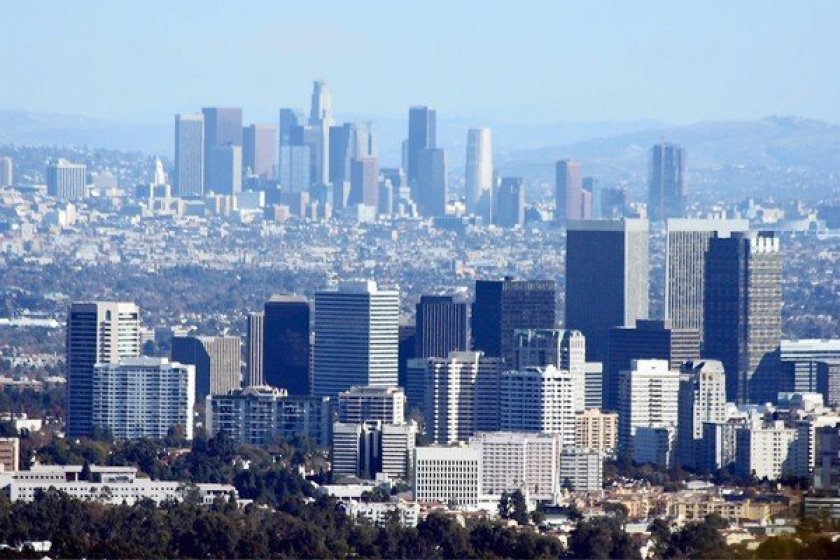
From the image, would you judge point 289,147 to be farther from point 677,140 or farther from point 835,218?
point 835,218

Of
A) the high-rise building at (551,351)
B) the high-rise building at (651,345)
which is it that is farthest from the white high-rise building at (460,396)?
the high-rise building at (651,345)

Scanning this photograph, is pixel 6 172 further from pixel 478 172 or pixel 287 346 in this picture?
pixel 287 346

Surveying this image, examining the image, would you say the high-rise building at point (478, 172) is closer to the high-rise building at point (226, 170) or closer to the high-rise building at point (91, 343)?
the high-rise building at point (226, 170)

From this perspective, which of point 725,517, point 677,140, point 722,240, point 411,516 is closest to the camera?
point 725,517

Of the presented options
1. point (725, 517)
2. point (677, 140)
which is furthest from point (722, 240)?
point (677, 140)

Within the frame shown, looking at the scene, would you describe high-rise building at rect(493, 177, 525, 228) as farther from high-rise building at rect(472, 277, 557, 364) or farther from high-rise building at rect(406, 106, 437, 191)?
high-rise building at rect(472, 277, 557, 364)

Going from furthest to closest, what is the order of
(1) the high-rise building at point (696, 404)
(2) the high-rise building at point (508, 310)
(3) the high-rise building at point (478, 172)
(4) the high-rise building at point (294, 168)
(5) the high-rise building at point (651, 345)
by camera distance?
(4) the high-rise building at point (294, 168) < (3) the high-rise building at point (478, 172) < (2) the high-rise building at point (508, 310) < (5) the high-rise building at point (651, 345) < (1) the high-rise building at point (696, 404)
